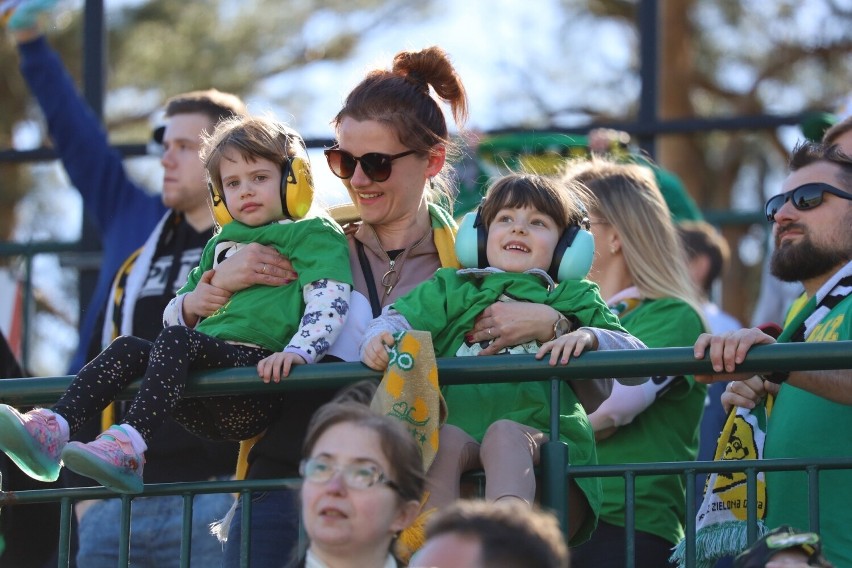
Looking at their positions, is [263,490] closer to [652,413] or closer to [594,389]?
[594,389]

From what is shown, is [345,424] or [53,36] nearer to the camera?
[345,424]

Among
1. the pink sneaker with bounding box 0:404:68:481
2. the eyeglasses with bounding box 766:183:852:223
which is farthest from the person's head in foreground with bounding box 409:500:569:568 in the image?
the eyeglasses with bounding box 766:183:852:223

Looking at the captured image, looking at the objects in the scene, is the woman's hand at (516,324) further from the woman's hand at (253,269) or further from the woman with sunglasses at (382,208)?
the woman's hand at (253,269)

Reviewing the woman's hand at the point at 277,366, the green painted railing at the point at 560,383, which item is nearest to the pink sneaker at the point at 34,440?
the green painted railing at the point at 560,383

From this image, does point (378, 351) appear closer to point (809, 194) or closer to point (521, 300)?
point (521, 300)

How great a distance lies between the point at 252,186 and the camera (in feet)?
16.1

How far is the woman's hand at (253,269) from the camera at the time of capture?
478 centimetres

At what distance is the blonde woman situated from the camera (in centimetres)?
510

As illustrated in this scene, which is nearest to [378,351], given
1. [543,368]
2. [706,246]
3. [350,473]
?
[543,368]

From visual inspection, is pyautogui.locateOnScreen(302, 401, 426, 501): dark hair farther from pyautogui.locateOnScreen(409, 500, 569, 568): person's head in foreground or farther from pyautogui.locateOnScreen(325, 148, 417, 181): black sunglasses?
pyautogui.locateOnScreen(325, 148, 417, 181): black sunglasses

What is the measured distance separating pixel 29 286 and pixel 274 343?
10.6 feet

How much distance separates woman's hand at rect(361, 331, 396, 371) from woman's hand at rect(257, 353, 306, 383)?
194 millimetres

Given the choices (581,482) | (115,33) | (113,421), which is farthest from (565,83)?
(581,482)

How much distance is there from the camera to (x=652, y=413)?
5254 millimetres
